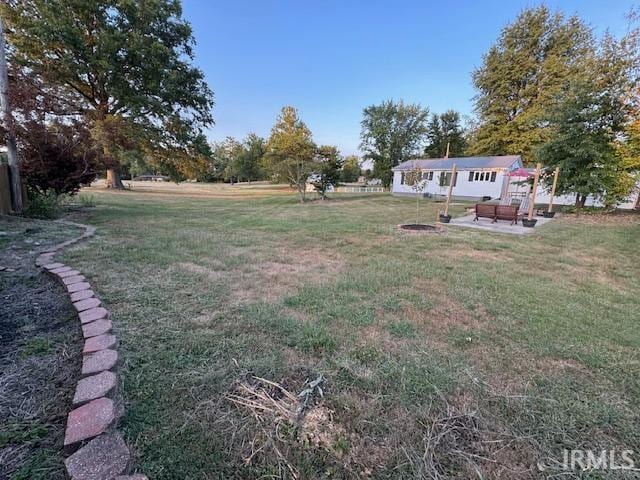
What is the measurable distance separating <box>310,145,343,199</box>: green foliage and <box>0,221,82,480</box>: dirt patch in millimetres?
15403

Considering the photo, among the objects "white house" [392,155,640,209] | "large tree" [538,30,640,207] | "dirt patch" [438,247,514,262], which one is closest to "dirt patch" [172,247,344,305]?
"dirt patch" [438,247,514,262]

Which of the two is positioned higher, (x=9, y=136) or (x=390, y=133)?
(x=390, y=133)

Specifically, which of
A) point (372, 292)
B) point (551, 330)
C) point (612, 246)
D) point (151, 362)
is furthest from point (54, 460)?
point (612, 246)

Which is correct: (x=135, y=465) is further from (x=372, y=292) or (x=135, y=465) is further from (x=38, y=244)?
(x=38, y=244)

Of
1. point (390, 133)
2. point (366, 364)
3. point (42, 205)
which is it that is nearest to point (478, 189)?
point (390, 133)

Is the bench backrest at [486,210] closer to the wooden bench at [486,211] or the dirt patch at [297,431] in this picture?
the wooden bench at [486,211]

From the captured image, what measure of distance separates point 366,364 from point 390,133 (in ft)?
109

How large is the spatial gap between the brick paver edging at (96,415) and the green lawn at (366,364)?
0.33 feet

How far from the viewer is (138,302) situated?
2.73 meters

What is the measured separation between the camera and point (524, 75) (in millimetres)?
→ 20422

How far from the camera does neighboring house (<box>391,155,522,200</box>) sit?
57.4 ft

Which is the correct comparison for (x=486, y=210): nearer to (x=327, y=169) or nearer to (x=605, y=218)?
(x=605, y=218)

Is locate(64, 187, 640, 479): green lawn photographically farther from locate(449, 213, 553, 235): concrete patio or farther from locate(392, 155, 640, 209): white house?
locate(392, 155, 640, 209): white house

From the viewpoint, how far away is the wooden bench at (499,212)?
28.1 ft
